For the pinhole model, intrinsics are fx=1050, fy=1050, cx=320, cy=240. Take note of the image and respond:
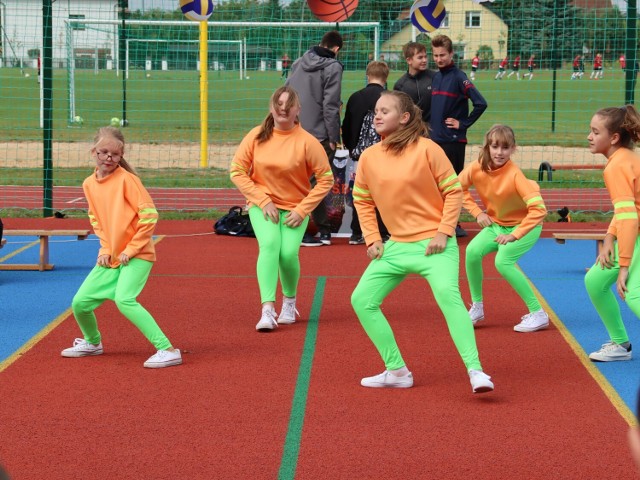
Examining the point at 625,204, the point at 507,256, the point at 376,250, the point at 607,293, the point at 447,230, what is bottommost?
the point at 607,293

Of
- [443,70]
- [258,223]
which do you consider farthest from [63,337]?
[443,70]

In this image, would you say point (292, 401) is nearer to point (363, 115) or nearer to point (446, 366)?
point (446, 366)

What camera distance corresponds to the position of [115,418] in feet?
18.8

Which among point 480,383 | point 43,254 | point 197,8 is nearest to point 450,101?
point 43,254

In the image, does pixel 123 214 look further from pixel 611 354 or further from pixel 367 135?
pixel 367 135

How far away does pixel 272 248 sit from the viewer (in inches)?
312

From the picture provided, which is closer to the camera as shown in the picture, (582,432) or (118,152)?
(582,432)

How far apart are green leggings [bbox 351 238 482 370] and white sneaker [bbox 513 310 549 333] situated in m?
1.91

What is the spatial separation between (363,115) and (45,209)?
5143 millimetres

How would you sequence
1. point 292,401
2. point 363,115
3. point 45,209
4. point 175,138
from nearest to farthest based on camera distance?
point 292,401
point 363,115
point 45,209
point 175,138

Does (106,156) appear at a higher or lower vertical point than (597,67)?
lower

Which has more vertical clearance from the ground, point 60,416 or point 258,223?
point 258,223

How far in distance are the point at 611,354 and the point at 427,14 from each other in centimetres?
842

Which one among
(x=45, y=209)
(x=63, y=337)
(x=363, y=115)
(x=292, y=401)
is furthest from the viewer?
(x=45, y=209)
